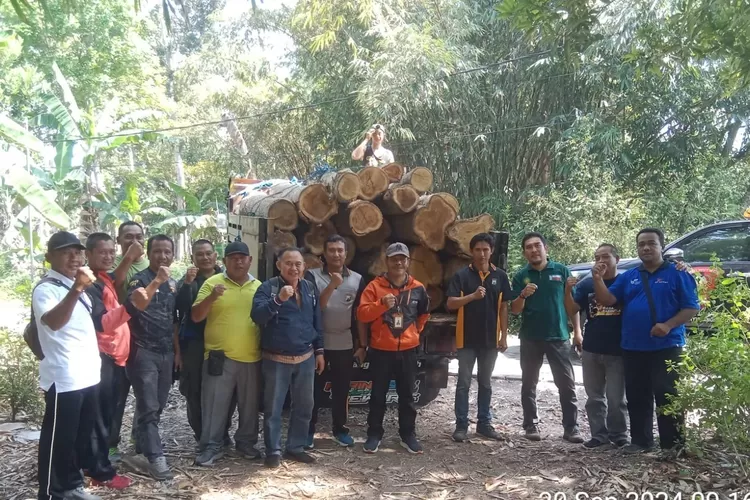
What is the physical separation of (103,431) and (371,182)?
2684mm

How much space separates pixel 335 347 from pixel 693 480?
98.9 inches

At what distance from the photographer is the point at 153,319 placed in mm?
4066

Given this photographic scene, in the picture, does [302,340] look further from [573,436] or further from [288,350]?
[573,436]

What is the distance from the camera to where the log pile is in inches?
194

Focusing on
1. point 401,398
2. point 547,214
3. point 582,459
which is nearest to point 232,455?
point 401,398

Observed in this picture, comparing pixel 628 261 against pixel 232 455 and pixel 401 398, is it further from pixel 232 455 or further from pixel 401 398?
pixel 232 455

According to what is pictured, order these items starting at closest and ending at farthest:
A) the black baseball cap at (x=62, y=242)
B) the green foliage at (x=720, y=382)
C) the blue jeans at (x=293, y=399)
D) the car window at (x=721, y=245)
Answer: the black baseball cap at (x=62, y=242)
the green foliage at (x=720, y=382)
the blue jeans at (x=293, y=399)
the car window at (x=721, y=245)

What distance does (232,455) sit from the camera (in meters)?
4.40

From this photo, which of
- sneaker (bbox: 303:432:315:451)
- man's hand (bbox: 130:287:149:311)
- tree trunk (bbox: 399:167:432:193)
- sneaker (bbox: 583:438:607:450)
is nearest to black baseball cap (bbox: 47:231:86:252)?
man's hand (bbox: 130:287:149:311)

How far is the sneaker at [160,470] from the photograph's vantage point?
3.95 meters

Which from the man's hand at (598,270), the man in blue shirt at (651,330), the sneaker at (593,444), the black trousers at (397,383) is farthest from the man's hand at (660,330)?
the black trousers at (397,383)

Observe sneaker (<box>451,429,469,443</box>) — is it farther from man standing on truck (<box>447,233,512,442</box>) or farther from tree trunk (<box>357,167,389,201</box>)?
tree trunk (<box>357,167,389,201</box>)

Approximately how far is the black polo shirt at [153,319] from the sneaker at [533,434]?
9.35ft

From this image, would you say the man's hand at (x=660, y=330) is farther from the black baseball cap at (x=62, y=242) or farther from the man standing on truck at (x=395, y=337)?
the black baseball cap at (x=62, y=242)
